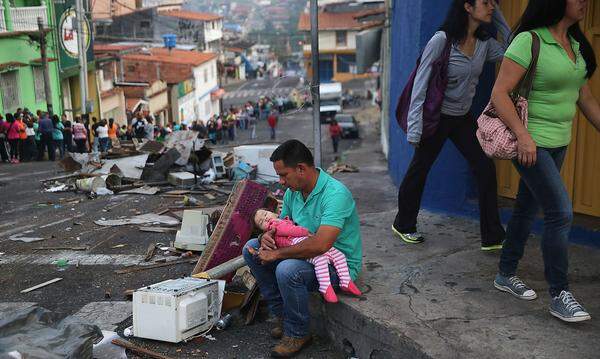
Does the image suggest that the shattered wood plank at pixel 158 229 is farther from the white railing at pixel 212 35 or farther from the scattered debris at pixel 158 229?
the white railing at pixel 212 35

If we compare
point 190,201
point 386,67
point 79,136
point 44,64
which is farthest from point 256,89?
point 190,201

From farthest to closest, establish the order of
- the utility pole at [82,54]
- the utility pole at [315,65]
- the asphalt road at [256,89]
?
the asphalt road at [256,89] < the utility pole at [82,54] < the utility pole at [315,65]

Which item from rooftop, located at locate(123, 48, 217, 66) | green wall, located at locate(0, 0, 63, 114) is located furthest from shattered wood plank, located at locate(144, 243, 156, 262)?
rooftop, located at locate(123, 48, 217, 66)

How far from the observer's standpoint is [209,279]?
461cm

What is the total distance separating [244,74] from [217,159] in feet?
280

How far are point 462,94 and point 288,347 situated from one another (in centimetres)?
231

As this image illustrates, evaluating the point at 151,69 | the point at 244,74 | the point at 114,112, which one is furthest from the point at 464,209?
the point at 244,74

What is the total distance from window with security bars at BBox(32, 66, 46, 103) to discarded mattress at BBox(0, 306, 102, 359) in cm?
2450

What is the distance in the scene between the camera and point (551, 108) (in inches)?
145

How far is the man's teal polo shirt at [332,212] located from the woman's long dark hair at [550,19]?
1.40 meters

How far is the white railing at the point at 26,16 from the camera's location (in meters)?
25.5

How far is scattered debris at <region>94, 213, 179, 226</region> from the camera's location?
27.1ft

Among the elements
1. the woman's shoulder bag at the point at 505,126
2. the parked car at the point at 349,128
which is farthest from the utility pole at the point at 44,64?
the woman's shoulder bag at the point at 505,126

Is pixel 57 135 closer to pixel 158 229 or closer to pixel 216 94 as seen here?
pixel 158 229
